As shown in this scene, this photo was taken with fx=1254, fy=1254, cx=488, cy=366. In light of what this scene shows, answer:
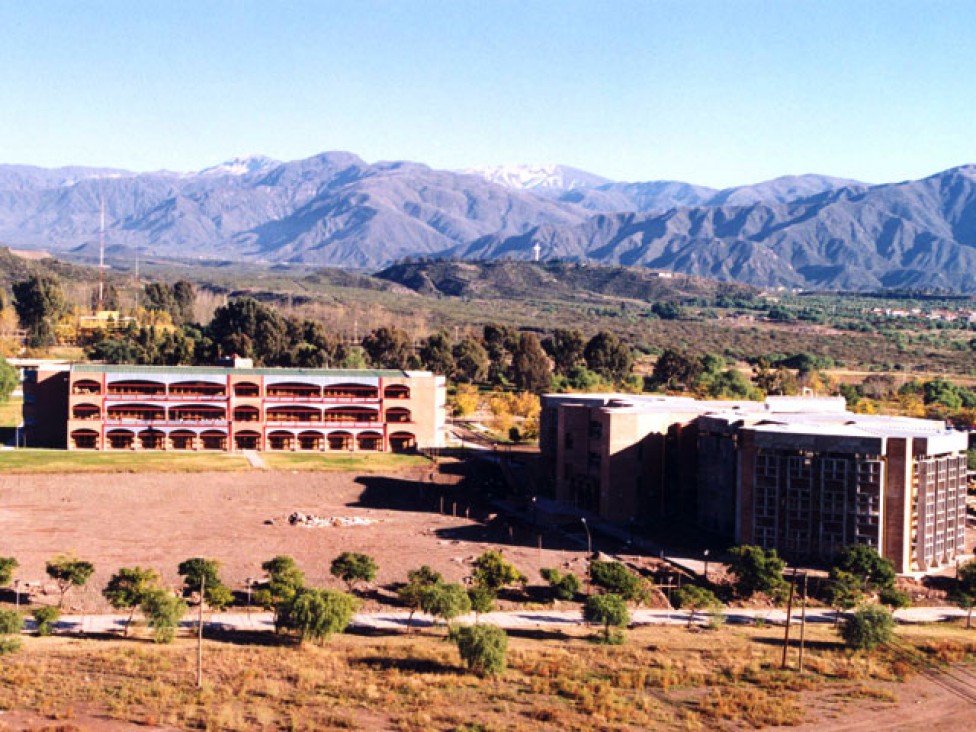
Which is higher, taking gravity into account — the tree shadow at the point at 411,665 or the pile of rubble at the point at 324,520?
the pile of rubble at the point at 324,520

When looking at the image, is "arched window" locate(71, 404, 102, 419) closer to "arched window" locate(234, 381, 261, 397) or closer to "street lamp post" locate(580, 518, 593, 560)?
"arched window" locate(234, 381, 261, 397)

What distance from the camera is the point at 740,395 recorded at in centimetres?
12950

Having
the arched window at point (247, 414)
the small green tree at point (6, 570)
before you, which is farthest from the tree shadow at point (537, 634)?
the arched window at point (247, 414)

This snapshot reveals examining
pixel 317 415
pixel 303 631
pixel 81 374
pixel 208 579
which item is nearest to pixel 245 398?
pixel 317 415

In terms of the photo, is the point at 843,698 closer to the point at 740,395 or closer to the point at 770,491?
the point at 770,491

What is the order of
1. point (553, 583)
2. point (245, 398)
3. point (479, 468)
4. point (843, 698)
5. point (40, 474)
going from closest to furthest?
point (843, 698) → point (553, 583) → point (40, 474) → point (479, 468) → point (245, 398)

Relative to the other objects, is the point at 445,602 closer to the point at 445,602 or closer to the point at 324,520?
the point at 445,602

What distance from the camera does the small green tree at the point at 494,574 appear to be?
58812 mm

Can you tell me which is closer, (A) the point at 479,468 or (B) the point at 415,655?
(B) the point at 415,655

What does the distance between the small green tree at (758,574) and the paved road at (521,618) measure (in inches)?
38.9

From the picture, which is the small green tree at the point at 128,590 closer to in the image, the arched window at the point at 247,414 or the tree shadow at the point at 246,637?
the tree shadow at the point at 246,637

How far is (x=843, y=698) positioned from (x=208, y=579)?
2760 cm

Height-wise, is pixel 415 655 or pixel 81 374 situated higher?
pixel 81 374

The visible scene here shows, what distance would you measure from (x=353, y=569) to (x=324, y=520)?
56.6ft
